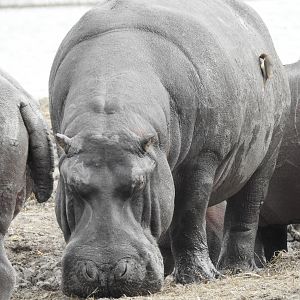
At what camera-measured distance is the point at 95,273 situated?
23.1 ft

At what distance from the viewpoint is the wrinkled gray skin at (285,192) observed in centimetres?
1041

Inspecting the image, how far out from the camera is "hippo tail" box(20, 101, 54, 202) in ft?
24.1

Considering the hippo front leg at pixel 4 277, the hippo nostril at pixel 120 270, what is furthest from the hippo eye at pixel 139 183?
the hippo front leg at pixel 4 277

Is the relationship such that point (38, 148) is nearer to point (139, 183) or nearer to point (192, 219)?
point (139, 183)

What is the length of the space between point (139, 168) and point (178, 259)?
1312mm

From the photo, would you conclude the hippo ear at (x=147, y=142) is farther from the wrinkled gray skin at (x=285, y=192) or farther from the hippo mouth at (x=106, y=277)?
the wrinkled gray skin at (x=285, y=192)

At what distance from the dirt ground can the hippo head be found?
0.69 feet

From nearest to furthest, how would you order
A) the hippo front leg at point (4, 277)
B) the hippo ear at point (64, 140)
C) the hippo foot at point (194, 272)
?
the hippo front leg at point (4, 277)
the hippo ear at point (64, 140)
the hippo foot at point (194, 272)

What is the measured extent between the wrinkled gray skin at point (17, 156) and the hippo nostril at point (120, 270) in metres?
0.54

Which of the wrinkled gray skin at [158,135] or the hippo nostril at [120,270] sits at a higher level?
the wrinkled gray skin at [158,135]

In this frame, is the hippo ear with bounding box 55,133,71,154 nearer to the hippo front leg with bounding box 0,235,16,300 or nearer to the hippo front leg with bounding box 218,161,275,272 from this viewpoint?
the hippo front leg with bounding box 0,235,16,300

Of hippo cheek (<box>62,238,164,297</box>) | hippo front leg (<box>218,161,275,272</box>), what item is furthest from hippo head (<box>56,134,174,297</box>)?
hippo front leg (<box>218,161,275,272</box>)

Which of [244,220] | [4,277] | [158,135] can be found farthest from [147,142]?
[244,220]

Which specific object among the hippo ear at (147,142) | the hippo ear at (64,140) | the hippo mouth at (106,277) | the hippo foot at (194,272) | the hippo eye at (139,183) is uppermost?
the hippo ear at (64,140)
